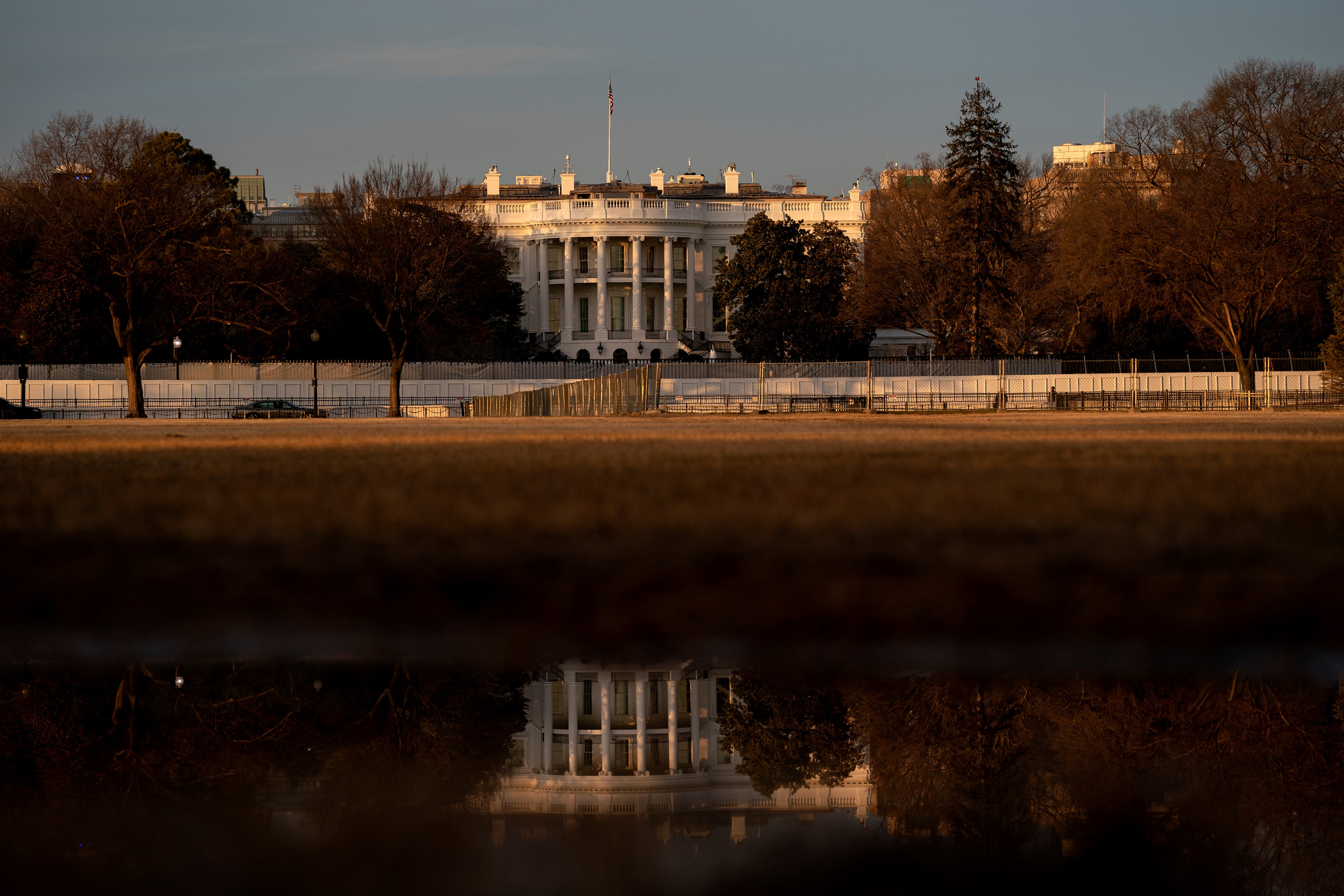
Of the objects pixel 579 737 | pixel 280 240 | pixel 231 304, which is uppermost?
pixel 280 240

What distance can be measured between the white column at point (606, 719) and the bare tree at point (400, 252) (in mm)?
50567

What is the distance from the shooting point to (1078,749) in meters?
1.67

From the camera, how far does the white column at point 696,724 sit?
66.1 inches

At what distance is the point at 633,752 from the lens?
1.66 metres

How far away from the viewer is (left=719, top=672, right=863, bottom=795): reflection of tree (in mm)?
1651

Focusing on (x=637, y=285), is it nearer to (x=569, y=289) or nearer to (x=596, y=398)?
(x=569, y=289)

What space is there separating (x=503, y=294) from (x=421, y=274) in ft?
40.4

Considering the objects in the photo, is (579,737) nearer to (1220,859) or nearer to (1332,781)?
(1220,859)

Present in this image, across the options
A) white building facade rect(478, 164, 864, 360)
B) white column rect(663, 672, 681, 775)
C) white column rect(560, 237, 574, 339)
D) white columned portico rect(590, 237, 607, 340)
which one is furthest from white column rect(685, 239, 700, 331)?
white column rect(663, 672, 681, 775)

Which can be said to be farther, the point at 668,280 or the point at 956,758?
the point at 668,280

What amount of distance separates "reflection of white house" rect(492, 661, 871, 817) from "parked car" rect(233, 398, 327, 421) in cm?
4763

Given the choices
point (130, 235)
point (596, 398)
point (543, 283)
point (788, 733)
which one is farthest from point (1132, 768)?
point (543, 283)

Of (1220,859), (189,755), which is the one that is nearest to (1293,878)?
(1220,859)

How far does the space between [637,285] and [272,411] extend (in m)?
41.8
